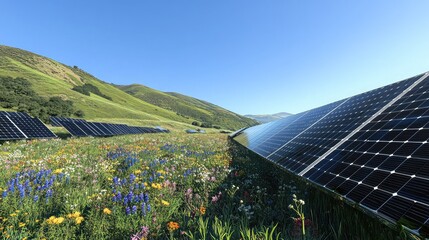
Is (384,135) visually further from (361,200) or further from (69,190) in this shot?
(69,190)

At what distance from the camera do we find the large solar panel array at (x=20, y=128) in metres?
17.5

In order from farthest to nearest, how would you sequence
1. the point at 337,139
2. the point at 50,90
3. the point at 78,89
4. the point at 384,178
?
the point at 78,89 < the point at 50,90 < the point at 337,139 < the point at 384,178

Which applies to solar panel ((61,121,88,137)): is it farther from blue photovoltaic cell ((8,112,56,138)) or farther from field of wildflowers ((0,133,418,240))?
field of wildflowers ((0,133,418,240))

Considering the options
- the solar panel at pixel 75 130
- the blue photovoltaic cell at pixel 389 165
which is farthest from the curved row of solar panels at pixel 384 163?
the solar panel at pixel 75 130

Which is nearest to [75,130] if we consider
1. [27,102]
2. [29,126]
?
[29,126]

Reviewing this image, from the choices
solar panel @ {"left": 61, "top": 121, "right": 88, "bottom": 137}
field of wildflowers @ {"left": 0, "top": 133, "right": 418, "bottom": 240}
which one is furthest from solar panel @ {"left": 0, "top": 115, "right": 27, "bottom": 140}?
field of wildflowers @ {"left": 0, "top": 133, "right": 418, "bottom": 240}

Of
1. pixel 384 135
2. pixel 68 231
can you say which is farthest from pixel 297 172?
pixel 68 231

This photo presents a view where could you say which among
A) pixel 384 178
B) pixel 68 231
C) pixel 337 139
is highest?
pixel 337 139

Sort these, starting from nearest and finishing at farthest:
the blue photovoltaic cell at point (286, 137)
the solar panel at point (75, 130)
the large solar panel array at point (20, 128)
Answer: the blue photovoltaic cell at point (286, 137), the large solar panel array at point (20, 128), the solar panel at point (75, 130)

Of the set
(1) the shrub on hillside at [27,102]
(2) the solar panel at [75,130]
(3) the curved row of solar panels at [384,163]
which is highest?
(1) the shrub on hillside at [27,102]

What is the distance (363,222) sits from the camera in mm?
3605

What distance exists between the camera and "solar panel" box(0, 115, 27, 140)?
55.1 feet

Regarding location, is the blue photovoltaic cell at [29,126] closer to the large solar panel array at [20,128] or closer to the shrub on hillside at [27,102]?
the large solar panel array at [20,128]

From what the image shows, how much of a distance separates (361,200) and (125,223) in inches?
149
